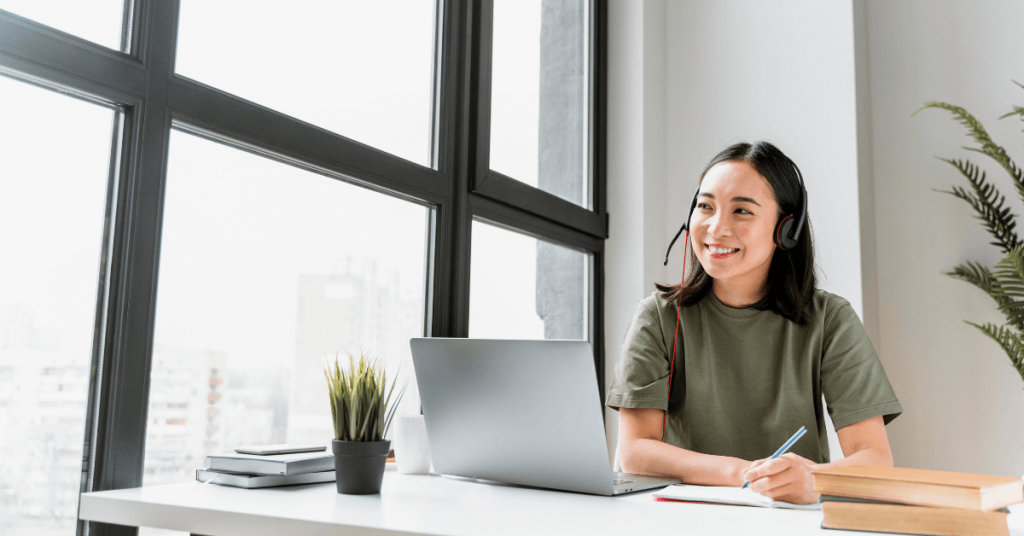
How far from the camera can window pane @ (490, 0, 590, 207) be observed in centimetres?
218

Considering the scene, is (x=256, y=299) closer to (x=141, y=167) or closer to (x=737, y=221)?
(x=141, y=167)

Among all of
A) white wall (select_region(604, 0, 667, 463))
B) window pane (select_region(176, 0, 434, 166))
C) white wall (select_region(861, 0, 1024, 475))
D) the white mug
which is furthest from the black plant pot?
white wall (select_region(861, 0, 1024, 475))

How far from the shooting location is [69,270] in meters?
1.14

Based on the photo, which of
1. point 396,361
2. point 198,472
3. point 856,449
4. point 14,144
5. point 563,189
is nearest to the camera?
point 14,144

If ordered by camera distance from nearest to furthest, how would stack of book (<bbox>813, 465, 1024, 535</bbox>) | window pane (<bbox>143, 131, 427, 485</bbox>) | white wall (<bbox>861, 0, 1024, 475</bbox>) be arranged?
stack of book (<bbox>813, 465, 1024, 535</bbox>) < window pane (<bbox>143, 131, 427, 485</bbox>) < white wall (<bbox>861, 0, 1024, 475</bbox>)

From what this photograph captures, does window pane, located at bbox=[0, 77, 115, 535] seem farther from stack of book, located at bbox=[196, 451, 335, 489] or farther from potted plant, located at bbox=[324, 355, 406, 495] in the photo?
potted plant, located at bbox=[324, 355, 406, 495]

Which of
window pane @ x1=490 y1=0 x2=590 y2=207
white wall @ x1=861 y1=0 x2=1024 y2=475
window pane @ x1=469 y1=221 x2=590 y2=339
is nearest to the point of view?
window pane @ x1=469 y1=221 x2=590 y2=339

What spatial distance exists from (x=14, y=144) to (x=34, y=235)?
0.13 metres

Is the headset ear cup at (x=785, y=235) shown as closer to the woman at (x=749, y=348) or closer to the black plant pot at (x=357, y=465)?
the woman at (x=749, y=348)

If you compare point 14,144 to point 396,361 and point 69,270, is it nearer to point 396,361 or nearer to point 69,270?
point 69,270

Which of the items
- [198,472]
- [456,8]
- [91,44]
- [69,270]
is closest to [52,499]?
[198,472]

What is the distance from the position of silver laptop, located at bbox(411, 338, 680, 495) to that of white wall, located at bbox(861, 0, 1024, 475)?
1.55 m

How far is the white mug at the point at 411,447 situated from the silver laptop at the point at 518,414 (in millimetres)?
99

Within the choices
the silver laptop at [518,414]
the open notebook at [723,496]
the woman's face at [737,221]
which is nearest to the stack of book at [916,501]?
the open notebook at [723,496]
